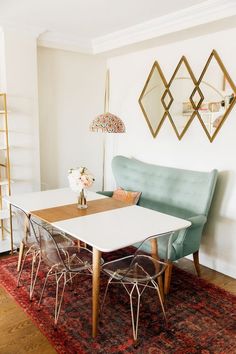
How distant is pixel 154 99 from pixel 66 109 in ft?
3.91

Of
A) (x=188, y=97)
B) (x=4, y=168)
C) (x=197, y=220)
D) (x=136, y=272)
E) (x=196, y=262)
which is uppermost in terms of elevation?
(x=188, y=97)

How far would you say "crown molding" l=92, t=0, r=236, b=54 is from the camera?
2.60 meters

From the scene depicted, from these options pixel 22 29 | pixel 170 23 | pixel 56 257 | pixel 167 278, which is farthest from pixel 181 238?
pixel 22 29

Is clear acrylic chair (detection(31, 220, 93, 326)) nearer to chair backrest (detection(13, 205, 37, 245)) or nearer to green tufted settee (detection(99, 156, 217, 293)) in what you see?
chair backrest (detection(13, 205, 37, 245))

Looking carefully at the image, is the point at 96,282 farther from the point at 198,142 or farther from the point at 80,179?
the point at 198,142

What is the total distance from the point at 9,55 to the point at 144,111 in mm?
1657

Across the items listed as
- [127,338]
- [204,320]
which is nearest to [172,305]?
[204,320]

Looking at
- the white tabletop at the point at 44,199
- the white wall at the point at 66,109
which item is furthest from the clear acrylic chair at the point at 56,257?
the white wall at the point at 66,109

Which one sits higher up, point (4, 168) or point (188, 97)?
point (188, 97)

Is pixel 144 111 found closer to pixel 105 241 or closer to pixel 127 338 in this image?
pixel 105 241

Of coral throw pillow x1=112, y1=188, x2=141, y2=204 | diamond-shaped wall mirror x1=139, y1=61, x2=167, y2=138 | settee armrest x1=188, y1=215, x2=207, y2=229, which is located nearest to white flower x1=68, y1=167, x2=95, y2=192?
coral throw pillow x1=112, y1=188, x2=141, y2=204

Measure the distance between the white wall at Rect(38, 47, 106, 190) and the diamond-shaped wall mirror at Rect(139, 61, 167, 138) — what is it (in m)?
0.85

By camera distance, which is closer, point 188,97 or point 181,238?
point 181,238

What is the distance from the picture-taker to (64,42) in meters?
3.87
